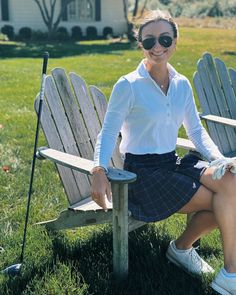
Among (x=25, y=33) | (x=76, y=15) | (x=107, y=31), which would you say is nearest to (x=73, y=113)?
(x=25, y=33)

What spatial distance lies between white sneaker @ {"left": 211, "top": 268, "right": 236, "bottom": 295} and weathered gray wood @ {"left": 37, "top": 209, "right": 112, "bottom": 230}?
75 centimetres

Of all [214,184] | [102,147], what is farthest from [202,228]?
[102,147]

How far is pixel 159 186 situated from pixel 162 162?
0.19m

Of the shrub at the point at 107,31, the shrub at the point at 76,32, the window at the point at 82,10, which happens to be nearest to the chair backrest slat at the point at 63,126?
the shrub at the point at 76,32

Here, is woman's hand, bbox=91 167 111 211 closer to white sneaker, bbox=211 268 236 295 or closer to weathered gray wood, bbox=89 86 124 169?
white sneaker, bbox=211 268 236 295

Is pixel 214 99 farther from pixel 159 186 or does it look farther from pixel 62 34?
pixel 62 34

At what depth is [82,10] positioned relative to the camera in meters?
28.3

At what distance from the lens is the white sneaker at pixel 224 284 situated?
109 inches

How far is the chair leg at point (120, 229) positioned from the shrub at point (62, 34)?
2356cm

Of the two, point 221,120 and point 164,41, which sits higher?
point 164,41

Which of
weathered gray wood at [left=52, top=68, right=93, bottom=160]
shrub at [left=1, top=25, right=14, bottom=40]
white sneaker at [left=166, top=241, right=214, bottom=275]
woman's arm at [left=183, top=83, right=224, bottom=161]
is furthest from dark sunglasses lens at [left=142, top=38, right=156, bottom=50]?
shrub at [left=1, top=25, right=14, bottom=40]

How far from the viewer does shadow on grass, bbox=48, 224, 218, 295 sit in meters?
3.04

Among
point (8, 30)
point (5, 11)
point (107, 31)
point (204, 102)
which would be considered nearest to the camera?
point (204, 102)

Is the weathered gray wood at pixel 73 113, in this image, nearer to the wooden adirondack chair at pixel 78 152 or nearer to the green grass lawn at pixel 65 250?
the wooden adirondack chair at pixel 78 152
